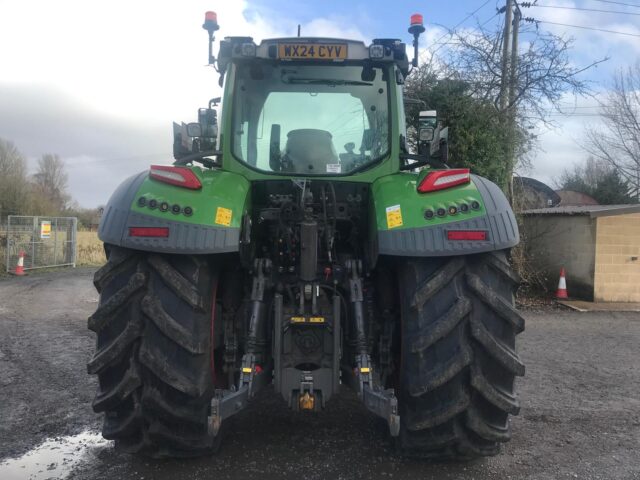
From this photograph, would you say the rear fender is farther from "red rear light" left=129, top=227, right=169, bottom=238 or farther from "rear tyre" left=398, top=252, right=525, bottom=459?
"rear tyre" left=398, top=252, right=525, bottom=459

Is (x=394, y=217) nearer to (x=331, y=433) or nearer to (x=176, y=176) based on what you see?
(x=176, y=176)

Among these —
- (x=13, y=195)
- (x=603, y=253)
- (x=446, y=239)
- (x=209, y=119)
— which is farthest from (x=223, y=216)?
(x=13, y=195)

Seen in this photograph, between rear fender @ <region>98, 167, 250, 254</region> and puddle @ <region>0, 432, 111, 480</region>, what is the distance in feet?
4.79

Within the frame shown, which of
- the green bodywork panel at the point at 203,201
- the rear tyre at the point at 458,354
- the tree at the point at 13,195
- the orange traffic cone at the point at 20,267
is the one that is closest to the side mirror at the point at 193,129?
the green bodywork panel at the point at 203,201

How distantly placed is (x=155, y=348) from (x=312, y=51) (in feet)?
7.27

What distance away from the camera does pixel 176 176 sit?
10.8 ft

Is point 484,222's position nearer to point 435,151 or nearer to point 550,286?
point 435,151

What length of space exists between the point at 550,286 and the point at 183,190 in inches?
442

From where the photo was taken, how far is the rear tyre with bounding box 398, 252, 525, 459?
3096mm

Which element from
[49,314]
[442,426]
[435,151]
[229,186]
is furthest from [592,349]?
[49,314]

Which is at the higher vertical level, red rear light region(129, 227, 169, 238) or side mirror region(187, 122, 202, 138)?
side mirror region(187, 122, 202, 138)

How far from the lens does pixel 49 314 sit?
33.1ft

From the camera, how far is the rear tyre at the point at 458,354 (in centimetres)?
310

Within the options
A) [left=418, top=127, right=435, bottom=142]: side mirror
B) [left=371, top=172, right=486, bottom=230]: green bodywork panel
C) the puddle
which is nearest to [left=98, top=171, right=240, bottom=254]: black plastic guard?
[left=371, top=172, right=486, bottom=230]: green bodywork panel
